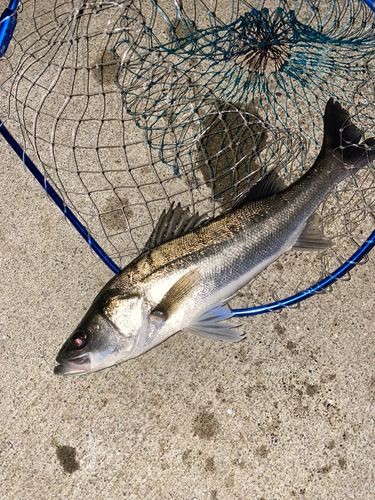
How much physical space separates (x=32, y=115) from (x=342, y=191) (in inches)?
97.4

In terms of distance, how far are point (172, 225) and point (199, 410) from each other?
52.7 inches

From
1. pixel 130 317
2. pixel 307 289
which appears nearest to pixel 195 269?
pixel 130 317

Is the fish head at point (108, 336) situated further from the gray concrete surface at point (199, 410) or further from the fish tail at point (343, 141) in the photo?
the fish tail at point (343, 141)

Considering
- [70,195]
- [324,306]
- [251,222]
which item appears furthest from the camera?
[70,195]

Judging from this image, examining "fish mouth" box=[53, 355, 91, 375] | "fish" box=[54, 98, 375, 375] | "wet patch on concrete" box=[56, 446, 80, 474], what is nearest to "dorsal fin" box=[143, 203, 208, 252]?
"fish" box=[54, 98, 375, 375]

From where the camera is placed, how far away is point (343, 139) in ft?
8.69

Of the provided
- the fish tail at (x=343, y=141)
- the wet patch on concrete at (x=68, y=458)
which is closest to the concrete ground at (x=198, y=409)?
the wet patch on concrete at (x=68, y=458)

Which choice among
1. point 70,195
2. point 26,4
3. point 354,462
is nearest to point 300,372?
point 354,462

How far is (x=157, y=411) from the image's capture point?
2822 millimetres

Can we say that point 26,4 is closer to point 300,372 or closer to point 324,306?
point 324,306

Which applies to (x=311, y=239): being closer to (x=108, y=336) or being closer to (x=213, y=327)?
(x=213, y=327)

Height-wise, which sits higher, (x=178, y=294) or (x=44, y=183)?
(x=44, y=183)

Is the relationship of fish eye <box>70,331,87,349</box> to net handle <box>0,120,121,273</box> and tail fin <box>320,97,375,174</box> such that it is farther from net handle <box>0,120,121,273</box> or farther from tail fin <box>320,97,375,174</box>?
tail fin <box>320,97,375,174</box>

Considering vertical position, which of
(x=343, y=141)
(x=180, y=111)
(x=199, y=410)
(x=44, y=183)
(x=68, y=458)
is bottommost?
(x=199, y=410)
